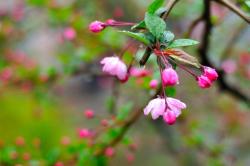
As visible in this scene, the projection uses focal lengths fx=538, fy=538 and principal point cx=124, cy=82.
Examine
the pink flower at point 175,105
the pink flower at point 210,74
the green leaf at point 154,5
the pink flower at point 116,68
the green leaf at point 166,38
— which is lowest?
the pink flower at point 175,105

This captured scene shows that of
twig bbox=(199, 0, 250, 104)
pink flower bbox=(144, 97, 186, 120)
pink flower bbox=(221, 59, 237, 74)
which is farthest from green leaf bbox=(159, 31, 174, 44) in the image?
pink flower bbox=(221, 59, 237, 74)

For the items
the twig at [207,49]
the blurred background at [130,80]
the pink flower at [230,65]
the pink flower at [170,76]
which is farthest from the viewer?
the pink flower at [230,65]

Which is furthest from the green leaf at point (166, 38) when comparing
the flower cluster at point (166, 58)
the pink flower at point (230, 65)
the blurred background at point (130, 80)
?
the pink flower at point (230, 65)

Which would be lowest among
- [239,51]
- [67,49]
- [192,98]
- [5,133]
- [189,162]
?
[5,133]

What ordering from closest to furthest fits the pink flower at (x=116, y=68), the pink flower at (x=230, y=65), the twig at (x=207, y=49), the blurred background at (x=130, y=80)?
the pink flower at (x=116, y=68) < the twig at (x=207, y=49) < the blurred background at (x=130, y=80) < the pink flower at (x=230, y=65)

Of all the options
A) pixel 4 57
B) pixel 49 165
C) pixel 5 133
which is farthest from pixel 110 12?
pixel 5 133

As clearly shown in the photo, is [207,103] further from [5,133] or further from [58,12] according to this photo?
[5,133]

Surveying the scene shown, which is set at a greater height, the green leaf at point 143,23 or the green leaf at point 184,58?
the green leaf at point 143,23

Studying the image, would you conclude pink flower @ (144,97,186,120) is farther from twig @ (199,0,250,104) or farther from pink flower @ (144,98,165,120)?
twig @ (199,0,250,104)

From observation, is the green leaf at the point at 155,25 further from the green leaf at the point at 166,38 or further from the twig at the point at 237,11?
the twig at the point at 237,11
